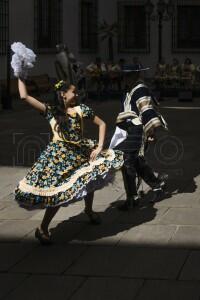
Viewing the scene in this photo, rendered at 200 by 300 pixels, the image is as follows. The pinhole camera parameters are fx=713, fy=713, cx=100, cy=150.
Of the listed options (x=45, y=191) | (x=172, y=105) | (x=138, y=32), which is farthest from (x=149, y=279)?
(x=138, y=32)

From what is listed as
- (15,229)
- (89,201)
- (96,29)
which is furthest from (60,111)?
(96,29)

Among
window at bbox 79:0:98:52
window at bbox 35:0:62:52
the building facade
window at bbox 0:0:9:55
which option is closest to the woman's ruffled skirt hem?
window at bbox 0:0:9:55

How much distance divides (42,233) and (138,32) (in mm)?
28435

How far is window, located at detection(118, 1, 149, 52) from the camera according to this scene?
110 ft

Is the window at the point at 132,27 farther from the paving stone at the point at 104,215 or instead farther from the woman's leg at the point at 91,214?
the woman's leg at the point at 91,214

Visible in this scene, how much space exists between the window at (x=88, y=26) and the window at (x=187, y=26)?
401cm

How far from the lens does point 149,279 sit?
17.1 ft

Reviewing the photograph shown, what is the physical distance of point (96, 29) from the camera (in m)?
31.7

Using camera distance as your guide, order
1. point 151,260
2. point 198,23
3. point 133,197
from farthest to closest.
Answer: point 198,23, point 133,197, point 151,260

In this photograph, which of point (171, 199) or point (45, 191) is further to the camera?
point (171, 199)

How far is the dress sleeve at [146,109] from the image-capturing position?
7.51 meters

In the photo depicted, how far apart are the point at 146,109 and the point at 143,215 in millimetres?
1113

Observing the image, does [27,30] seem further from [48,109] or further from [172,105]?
[48,109]

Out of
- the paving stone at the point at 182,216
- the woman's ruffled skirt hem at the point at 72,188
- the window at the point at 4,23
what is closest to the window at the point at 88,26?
the window at the point at 4,23
